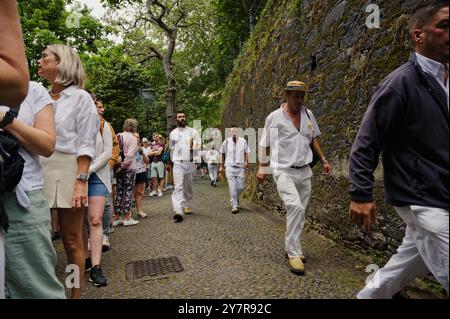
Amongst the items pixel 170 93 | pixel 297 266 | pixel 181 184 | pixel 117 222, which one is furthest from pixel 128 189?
pixel 170 93

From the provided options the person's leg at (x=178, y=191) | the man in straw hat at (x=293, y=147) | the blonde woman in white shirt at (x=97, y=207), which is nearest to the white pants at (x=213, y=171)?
the person's leg at (x=178, y=191)

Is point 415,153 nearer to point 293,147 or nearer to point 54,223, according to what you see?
point 293,147

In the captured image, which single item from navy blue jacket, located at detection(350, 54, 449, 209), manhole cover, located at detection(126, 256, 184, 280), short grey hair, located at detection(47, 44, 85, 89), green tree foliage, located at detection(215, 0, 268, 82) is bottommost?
manhole cover, located at detection(126, 256, 184, 280)

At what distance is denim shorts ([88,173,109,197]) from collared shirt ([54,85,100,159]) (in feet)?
3.28

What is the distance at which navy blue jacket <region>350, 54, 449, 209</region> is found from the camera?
83.0 inches

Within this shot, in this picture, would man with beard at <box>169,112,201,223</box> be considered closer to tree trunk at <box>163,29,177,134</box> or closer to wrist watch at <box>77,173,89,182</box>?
wrist watch at <box>77,173,89,182</box>

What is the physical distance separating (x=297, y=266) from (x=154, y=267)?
1603mm

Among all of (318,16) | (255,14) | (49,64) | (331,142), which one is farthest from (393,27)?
(255,14)

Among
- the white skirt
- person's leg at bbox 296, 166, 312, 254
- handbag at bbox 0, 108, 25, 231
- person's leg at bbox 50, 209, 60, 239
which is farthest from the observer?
person's leg at bbox 50, 209, 60, 239

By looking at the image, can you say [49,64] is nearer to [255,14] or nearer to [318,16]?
[318,16]

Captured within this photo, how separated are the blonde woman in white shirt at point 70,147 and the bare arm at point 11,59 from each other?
6.12 ft

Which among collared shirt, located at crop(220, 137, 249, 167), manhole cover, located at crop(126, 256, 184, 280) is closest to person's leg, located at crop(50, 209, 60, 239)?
manhole cover, located at crop(126, 256, 184, 280)

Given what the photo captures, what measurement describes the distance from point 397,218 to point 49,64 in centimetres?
345

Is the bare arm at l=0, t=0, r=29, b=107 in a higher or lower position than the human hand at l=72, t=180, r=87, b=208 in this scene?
higher
